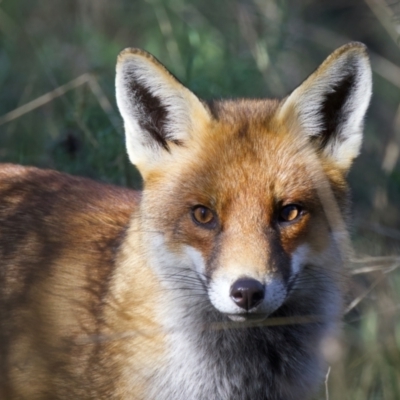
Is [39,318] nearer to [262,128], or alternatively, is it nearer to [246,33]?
[262,128]

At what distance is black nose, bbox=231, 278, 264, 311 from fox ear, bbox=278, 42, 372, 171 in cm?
95

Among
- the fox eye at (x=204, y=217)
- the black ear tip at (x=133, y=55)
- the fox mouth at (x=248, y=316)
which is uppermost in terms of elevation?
the black ear tip at (x=133, y=55)

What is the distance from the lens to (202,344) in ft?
12.1

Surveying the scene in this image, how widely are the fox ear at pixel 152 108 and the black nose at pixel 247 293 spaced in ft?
3.17

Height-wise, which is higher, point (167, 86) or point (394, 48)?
point (394, 48)

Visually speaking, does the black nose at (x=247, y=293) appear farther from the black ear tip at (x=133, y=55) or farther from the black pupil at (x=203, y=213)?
the black ear tip at (x=133, y=55)

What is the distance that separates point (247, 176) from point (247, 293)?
2.01 ft

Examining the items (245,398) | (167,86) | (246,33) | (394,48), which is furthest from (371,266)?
(394,48)

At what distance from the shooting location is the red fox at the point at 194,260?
3.49 metres

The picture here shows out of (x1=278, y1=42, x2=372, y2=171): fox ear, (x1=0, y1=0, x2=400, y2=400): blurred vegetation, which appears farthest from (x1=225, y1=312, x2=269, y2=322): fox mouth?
(x1=278, y1=42, x2=372, y2=171): fox ear

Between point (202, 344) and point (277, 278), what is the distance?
0.66m

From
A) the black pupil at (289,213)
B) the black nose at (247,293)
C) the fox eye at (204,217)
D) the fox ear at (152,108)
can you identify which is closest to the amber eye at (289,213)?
the black pupil at (289,213)

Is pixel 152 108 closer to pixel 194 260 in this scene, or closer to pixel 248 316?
pixel 194 260

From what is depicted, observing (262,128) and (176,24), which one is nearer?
(262,128)
